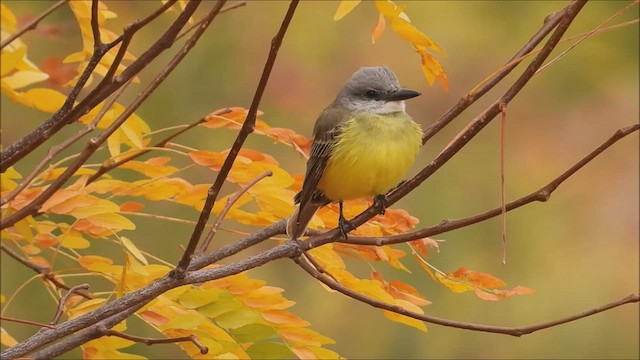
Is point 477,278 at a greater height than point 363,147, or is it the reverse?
point 363,147

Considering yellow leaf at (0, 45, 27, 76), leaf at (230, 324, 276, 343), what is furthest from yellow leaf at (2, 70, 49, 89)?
leaf at (230, 324, 276, 343)

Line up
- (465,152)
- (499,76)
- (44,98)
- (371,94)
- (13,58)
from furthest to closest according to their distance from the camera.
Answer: (465,152)
(371,94)
(44,98)
(13,58)
(499,76)

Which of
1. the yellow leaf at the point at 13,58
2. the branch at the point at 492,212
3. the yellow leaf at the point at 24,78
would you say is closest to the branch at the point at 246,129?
the branch at the point at 492,212

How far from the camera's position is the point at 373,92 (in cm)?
147

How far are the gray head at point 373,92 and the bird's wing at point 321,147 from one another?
27 millimetres

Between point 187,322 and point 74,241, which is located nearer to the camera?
point 187,322

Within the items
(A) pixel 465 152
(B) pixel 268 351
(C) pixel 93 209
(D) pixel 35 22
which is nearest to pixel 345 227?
(B) pixel 268 351

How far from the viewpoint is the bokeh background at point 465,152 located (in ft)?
8.94

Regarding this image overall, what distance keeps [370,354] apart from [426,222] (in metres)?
0.38

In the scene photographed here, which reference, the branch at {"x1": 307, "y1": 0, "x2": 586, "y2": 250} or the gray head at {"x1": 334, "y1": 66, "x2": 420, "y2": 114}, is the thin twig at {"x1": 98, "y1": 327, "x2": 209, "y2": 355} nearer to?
the branch at {"x1": 307, "y1": 0, "x2": 586, "y2": 250}

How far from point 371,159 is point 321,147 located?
80 mm

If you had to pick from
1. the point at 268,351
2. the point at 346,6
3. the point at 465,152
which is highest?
the point at 465,152

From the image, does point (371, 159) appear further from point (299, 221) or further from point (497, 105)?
point (497, 105)

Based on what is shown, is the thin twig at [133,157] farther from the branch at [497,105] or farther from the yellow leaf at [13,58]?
the branch at [497,105]
